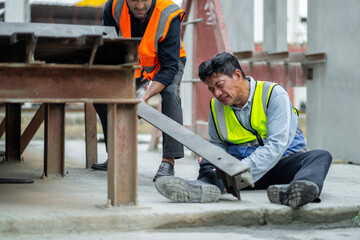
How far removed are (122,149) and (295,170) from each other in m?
1.37

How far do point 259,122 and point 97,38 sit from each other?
1546 millimetres

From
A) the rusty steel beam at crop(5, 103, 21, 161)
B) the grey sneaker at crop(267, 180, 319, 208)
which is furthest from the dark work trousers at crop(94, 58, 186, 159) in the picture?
the rusty steel beam at crop(5, 103, 21, 161)

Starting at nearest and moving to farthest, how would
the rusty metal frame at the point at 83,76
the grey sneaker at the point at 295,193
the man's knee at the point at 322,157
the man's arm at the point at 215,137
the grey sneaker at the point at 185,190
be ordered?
the rusty metal frame at the point at 83,76, the grey sneaker at the point at 295,193, the grey sneaker at the point at 185,190, the man's knee at the point at 322,157, the man's arm at the point at 215,137

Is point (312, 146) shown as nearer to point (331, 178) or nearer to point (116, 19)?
point (331, 178)

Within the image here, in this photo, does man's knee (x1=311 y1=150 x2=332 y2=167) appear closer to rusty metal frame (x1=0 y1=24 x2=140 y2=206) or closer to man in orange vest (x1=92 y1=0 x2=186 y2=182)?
man in orange vest (x1=92 y1=0 x2=186 y2=182)

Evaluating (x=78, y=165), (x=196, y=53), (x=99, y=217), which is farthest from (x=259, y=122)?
(x=196, y=53)

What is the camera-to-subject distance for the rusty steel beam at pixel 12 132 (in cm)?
612

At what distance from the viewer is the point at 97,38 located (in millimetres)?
3111

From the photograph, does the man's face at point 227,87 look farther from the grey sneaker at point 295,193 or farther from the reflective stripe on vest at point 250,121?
the grey sneaker at point 295,193

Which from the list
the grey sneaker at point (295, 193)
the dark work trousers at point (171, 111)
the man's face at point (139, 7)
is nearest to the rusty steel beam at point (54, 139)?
the dark work trousers at point (171, 111)

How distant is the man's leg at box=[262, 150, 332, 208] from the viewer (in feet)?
11.7

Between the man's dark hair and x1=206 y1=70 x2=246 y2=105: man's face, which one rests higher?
the man's dark hair

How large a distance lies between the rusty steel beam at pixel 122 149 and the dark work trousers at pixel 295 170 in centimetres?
74

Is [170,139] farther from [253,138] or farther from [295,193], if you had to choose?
[295,193]
